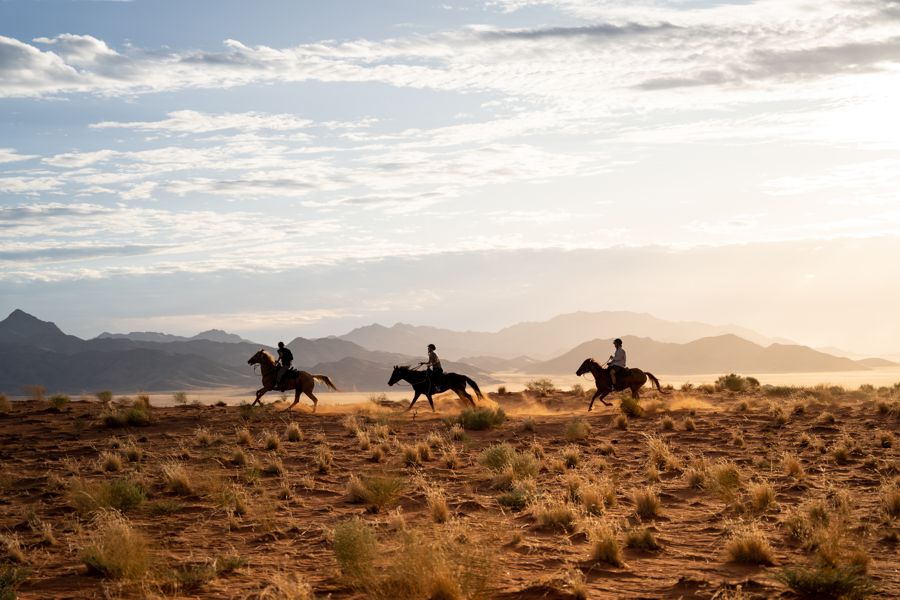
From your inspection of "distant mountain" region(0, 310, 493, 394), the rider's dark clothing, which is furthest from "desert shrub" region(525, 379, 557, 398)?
"distant mountain" region(0, 310, 493, 394)

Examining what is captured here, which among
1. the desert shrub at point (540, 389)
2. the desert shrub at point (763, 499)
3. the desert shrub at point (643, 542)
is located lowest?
the desert shrub at point (643, 542)

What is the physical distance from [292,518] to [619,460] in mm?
8796

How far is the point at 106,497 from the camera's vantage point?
47.4ft

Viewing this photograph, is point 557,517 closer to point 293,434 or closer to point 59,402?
point 293,434

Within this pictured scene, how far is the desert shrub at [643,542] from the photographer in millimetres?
11492

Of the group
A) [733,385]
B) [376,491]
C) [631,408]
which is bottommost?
[376,491]

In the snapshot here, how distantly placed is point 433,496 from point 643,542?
3.87 metres

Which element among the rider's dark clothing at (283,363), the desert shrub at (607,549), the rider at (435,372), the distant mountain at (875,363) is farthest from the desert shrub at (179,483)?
the distant mountain at (875,363)

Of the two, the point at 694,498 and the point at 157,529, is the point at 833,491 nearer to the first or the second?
the point at 694,498

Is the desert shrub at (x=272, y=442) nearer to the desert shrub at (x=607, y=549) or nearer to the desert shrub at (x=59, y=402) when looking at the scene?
the desert shrub at (x=607, y=549)

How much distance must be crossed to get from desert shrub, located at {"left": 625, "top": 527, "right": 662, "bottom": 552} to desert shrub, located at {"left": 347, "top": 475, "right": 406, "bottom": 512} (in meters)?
4.55

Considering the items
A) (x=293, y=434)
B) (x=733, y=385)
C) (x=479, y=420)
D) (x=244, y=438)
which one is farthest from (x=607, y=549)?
(x=733, y=385)

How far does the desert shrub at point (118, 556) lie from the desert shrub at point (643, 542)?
610 centimetres

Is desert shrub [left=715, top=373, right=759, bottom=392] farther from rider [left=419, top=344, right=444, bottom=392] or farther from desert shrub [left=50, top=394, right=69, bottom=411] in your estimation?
desert shrub [left=50, top=394, right=69, bottom=411]
